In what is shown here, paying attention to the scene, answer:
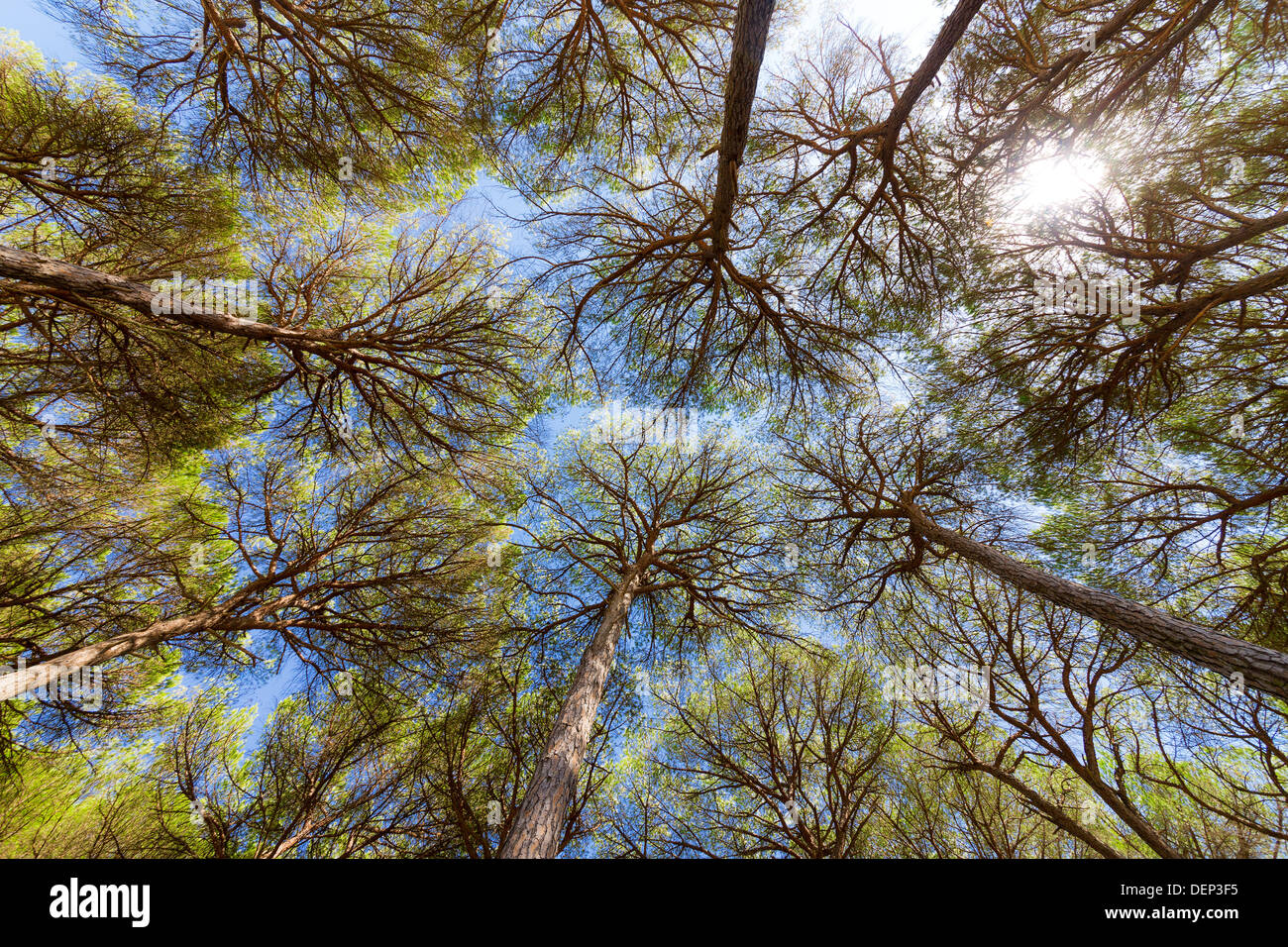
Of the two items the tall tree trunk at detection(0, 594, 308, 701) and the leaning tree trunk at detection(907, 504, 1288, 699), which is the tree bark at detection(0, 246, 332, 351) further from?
the leaning tree trunk at detection(907, 504, 1288, 699)

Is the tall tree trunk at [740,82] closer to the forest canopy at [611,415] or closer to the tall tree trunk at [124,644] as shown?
the forest canopy at [611,415]

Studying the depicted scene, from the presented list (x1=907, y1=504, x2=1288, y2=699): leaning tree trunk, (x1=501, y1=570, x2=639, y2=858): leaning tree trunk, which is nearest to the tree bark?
(x1=501, y1=570, x2=639, y2=858): leaning tree trunk

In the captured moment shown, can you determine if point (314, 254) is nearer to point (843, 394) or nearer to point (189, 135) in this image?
point (189, 135)

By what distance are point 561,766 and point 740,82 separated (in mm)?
5081

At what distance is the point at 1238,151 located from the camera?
3812mm

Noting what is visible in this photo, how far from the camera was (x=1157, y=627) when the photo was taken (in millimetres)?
3018

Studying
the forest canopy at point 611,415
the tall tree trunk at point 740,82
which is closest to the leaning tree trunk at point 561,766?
the forest canopy at point 611,415

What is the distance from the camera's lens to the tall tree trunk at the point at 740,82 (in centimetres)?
260

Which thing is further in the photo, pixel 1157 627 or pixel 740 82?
pixel 1157 627

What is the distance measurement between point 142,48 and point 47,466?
4.53 metres

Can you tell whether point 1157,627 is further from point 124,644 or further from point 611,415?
point 124,644

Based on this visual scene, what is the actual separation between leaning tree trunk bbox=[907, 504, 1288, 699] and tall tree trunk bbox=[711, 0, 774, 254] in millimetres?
4530

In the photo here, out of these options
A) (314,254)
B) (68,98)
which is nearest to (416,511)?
(314,254)

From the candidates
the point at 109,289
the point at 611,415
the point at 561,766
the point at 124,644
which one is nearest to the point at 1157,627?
the point at 561,766
